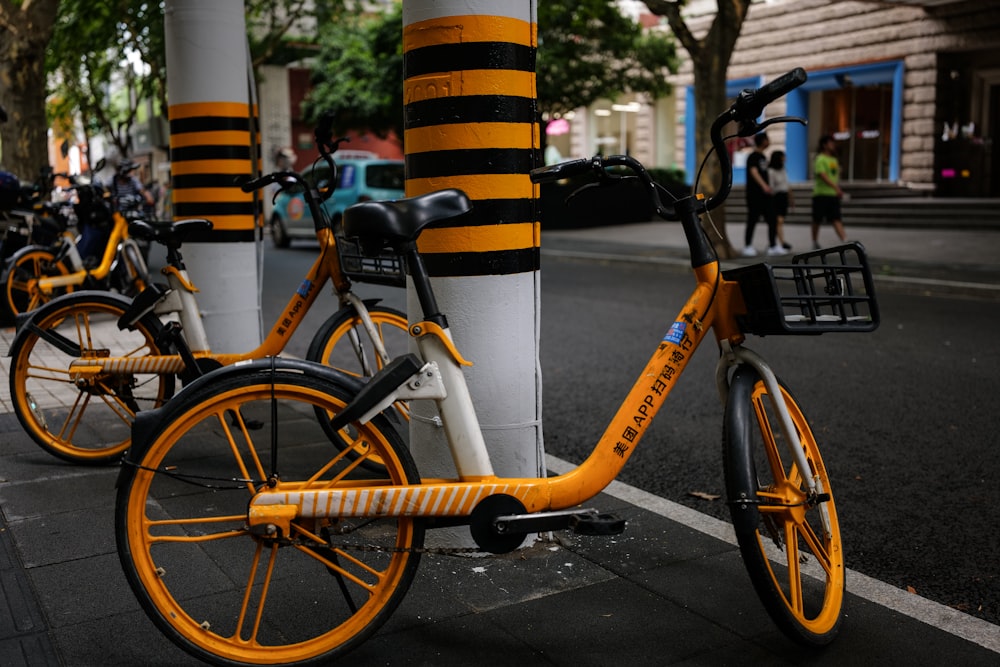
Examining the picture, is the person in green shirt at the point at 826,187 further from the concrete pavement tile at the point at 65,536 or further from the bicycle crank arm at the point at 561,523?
the bicycle crank arm at the point at 561,523

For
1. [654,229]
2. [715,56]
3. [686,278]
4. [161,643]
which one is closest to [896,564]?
[161,643]

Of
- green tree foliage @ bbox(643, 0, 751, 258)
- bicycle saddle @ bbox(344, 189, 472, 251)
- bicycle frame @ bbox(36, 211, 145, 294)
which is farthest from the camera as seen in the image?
green tree foliage @ bbox(643, 0, 751, 258)

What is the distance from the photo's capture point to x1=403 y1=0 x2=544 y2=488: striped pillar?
11.3 feet

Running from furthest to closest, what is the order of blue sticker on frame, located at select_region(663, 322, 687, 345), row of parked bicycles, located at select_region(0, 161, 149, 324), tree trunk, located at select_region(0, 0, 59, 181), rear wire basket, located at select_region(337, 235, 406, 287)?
tree trunk, located at select_region(0, 0, 59, 181) → row of parked bicycles, located at select_region(0, 161, 149, 324) → rear wire basket, located at select_region(337, 235, 406, 287) → blue sticker on frame, located at select_region(663, 322, 687, 345)

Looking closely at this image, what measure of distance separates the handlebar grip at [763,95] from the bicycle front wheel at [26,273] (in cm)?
749

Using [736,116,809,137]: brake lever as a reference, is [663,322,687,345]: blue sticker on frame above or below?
below

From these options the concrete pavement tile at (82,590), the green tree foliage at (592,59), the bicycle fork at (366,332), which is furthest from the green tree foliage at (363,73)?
the concrete pavement tile at (82,590)

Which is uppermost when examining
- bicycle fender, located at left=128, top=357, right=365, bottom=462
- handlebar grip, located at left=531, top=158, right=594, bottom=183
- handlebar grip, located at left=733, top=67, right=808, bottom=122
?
handlebar grip, located at left=733, top=67, right=808, bottom=122

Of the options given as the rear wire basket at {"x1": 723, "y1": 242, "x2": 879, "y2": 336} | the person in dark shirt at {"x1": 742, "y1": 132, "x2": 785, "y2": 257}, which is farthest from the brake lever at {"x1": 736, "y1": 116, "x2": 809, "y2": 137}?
the person in dark shirt at {"x1": 742, "y1": 132, "x2": 785, "y2": 257}

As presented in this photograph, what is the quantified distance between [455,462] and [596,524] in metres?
0.42

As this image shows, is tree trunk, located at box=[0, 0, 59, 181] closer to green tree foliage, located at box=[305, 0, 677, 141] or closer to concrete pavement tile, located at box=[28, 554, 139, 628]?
green tree foliage, located at box=[305, 0, 677, 141]

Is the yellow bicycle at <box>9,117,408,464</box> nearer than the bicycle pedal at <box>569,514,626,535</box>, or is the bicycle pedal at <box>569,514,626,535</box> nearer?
the bicycle pedal at <box>569,514,626,535</box>

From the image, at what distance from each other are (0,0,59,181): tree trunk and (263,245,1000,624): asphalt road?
5455 mm

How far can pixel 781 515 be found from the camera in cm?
292
